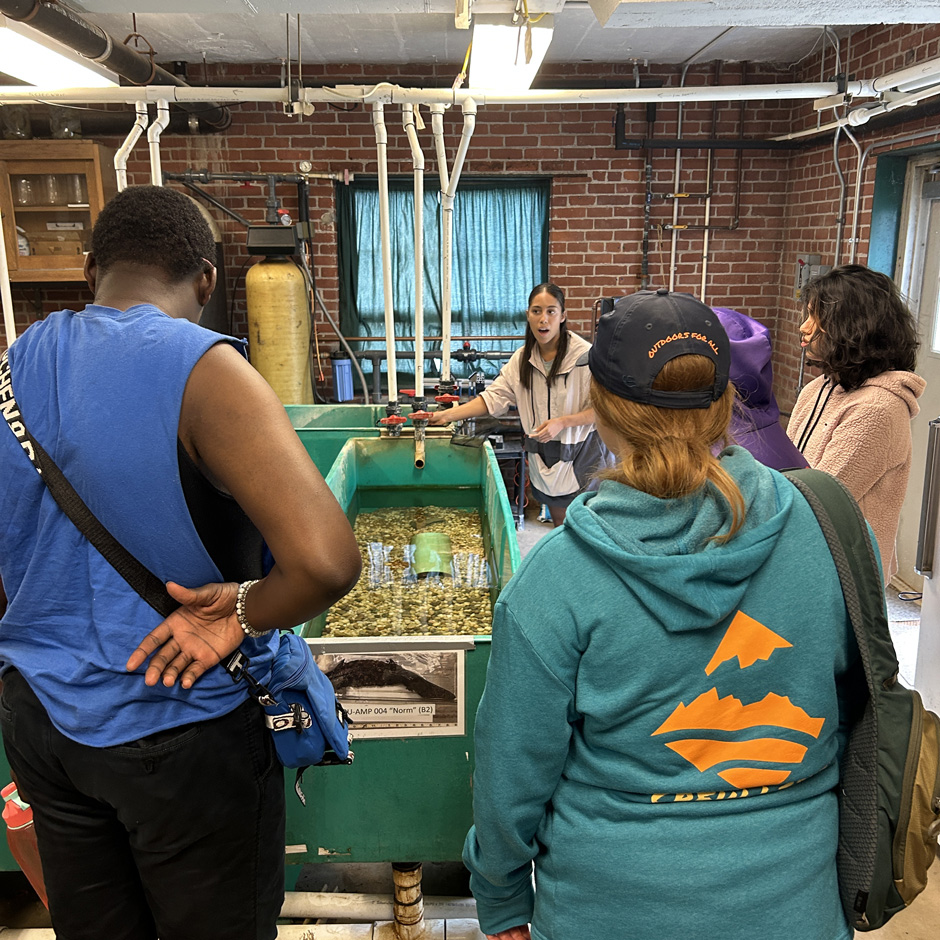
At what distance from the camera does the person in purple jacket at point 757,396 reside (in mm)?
1617

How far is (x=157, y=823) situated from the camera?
1.08 meters

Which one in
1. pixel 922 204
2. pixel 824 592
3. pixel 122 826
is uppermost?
A: pixel 922 204

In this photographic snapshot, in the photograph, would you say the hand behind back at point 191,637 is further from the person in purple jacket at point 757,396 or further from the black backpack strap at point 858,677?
the person in purple jacket at point 757,396

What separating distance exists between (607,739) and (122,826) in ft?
2.35

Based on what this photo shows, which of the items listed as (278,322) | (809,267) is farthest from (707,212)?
(278,322)

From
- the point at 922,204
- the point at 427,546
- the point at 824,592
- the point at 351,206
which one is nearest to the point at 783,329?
the point at 922,204

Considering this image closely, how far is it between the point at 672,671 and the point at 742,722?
0.38 ft

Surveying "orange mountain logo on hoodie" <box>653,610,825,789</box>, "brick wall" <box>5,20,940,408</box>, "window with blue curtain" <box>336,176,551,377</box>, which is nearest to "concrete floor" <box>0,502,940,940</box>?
"orange mountain logo on hoodie" <box>653,610,825,789</box>

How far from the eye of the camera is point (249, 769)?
1.13m

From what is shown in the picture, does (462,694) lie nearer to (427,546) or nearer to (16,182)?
(427,546)

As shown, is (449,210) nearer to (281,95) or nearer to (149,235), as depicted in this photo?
(281,95)

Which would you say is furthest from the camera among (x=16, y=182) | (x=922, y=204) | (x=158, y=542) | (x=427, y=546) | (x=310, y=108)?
(x=16, y=182)

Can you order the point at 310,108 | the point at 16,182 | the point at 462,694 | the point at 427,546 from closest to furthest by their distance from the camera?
the point at 462,694, the point at 310,108, the point at 427,546, the point at 16,182

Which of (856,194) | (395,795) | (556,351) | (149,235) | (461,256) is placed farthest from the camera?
(461,256)
